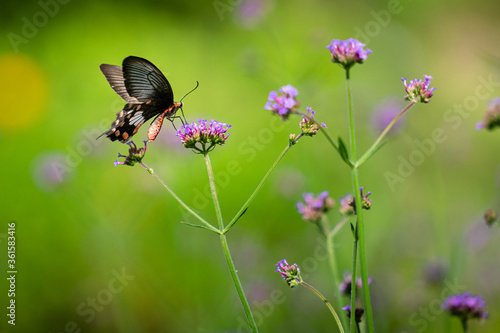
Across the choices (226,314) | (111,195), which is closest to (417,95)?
(226,314)

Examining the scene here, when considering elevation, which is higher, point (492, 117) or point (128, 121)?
point (128, 121)

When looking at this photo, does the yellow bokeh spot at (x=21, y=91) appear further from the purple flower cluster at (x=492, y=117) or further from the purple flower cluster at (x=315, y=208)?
the purple flower cluster at (x=492, y=117)

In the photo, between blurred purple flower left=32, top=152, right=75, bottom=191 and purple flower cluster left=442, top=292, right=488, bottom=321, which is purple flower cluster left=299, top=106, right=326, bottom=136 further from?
blurred purple flower left=32, top=152, right=75, bottom=191

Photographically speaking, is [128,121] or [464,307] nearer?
[464,307]

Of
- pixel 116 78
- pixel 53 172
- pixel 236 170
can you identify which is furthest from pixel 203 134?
pixel 236 170

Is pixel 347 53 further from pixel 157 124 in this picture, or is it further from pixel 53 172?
pixel 53 172

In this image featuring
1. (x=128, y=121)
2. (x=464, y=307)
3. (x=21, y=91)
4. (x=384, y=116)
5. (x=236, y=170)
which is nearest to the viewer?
(x=464, y=307)
